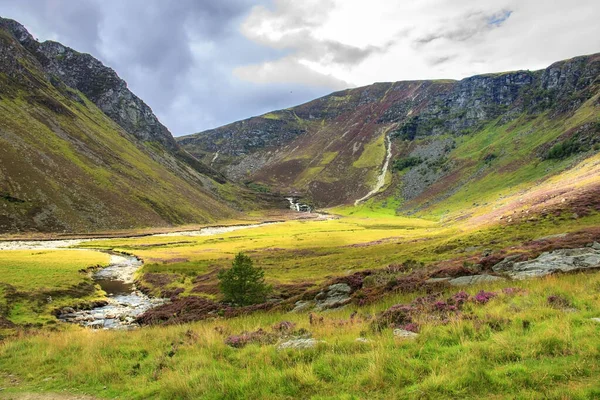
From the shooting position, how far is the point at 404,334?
11000 millimetres

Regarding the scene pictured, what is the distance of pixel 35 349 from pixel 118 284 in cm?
3188

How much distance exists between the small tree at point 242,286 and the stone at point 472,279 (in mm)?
15966

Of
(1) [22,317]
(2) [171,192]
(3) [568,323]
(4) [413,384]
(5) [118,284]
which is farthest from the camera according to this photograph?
(2) [171,192]

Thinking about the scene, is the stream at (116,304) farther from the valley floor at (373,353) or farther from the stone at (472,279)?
the stone at (472,279)

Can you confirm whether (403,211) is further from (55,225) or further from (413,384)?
(413,384)

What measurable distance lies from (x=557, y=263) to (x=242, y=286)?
2247 cm

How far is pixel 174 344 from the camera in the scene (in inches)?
531

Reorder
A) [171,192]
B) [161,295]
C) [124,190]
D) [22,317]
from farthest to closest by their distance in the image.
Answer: [171,192], [124,190], [161,295], [22,317]

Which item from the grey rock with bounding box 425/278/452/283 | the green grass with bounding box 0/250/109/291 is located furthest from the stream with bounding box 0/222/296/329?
the grey rock with bounding box 425/278/452/283

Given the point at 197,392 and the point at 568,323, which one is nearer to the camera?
the point at 197,392

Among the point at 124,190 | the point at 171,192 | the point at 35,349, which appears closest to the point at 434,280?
the point at 35,349

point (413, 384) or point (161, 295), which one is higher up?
point (413, 384)

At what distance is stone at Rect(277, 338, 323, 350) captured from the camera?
10942mm

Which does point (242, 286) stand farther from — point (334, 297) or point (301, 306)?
point (334, 297)
